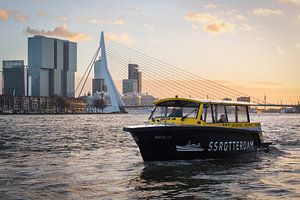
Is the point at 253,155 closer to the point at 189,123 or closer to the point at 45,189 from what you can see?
the point at 189,123

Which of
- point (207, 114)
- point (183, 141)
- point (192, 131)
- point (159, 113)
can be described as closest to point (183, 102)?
point (207, 114)

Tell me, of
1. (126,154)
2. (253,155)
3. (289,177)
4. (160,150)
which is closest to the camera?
(289,177)

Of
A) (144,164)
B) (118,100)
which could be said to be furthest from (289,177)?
(118,100)

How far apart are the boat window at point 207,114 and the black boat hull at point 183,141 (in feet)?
2.41

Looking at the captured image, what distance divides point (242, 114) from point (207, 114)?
11.1 feet

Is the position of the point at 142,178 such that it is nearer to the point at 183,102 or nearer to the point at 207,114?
the point at 183,102

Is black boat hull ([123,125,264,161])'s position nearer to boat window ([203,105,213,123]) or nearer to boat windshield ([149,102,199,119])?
boat window ([203,105,213,123])

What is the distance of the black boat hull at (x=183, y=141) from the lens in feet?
57.4

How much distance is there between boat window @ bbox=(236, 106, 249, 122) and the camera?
21.5 metres

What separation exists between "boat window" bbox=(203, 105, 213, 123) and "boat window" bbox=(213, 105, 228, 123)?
345mm

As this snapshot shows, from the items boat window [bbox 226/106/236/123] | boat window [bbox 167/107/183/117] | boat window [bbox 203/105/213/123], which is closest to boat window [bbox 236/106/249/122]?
boat window [bbox 226/106/236/123]

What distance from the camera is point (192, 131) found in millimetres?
17734

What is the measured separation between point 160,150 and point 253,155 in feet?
19.3

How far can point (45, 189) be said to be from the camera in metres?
13.0
